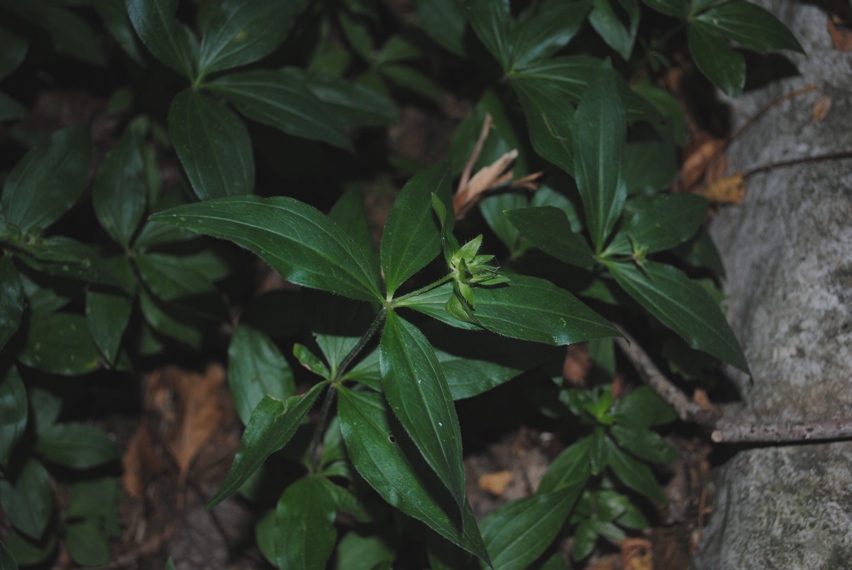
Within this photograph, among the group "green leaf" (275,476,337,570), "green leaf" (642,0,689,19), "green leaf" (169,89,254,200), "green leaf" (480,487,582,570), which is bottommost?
"green leaf" (480,487,582,570)

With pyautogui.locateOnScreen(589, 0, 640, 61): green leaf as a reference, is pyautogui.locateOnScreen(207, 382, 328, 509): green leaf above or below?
below

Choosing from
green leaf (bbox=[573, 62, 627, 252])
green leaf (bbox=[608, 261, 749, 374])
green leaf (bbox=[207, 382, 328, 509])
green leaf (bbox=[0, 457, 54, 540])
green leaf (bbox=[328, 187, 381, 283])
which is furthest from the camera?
green leaf (bbox=[0, 457, 54, 540])

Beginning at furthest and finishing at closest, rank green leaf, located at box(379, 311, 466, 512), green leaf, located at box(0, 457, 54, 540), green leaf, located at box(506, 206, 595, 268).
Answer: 1. green leaf, located at box(0, 457, 54, 540)
2. green leaf, located at box(506, 206, 595, 268)
3. green leaf, located at box(379, 311, 466, 512)

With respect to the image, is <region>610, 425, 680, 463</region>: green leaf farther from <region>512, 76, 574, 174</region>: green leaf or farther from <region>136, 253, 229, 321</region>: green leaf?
<region>136, 253, 229, 321</region>: green leaf

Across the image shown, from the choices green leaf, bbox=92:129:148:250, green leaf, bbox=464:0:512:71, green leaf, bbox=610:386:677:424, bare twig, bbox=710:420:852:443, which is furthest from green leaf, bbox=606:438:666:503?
green leaf, bbox=92:129:148:250

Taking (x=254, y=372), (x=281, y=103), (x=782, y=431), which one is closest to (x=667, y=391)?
(x=782, y=431)

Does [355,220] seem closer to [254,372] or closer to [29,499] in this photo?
[254,372]

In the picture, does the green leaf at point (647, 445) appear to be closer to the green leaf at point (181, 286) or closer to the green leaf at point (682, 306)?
the green leaf at point (682, 306)

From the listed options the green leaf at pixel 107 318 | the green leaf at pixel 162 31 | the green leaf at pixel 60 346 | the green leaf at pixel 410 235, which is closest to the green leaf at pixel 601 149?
the green leaf at pixel 410 235
